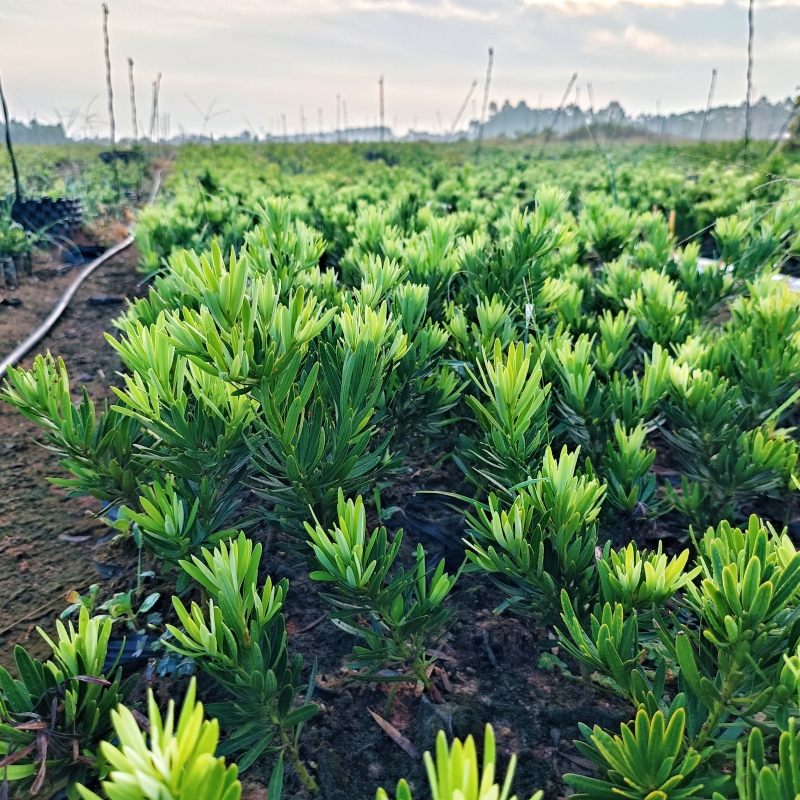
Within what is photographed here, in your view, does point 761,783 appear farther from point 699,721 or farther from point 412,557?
point 412,557

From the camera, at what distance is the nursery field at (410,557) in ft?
3.05

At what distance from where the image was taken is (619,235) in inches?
121

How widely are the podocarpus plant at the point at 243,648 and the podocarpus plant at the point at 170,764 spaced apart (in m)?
0.32

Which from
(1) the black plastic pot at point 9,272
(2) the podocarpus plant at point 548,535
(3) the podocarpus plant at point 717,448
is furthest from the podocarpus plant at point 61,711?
(1) the black plastic pot at point 9,272

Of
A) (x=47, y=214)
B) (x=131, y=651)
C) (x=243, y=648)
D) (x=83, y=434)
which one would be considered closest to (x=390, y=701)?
(x=243, y=648)

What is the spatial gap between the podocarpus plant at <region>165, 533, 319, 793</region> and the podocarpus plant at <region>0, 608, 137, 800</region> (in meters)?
0.22

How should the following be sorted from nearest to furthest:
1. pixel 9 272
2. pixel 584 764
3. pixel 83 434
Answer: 1. pixel 584 764
2. pixel 83 434
3. pixel 9 272

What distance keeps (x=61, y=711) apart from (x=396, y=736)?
2.21 feet

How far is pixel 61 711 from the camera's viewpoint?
1.10m

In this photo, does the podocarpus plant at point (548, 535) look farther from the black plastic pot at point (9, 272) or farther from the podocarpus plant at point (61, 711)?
the black plastic pot at point (9, 272)

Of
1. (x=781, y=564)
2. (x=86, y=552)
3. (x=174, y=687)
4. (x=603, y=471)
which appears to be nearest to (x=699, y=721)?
(x=781, y=564)

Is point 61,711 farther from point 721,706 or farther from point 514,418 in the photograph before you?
point 721,706

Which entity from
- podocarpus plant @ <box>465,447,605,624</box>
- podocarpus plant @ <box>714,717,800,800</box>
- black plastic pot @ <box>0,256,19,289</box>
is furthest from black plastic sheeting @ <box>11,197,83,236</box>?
podocarpus plant @ <box>714,717,800,800</box>

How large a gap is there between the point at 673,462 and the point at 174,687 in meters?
1.94
